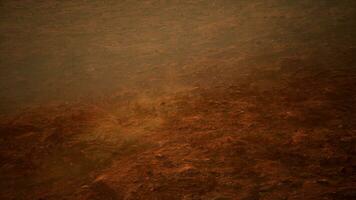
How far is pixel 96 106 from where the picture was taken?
4973mm

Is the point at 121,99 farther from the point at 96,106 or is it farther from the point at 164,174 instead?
the point at 164,174

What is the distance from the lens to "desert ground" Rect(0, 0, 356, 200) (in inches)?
108

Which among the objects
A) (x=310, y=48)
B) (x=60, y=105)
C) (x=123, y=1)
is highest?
(x=123, y=1)

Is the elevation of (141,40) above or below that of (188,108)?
above

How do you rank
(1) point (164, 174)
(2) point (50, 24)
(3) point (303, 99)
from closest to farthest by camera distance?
(1) point (164, 174)
(3) point (303, 99)
(2) point (50, 24)

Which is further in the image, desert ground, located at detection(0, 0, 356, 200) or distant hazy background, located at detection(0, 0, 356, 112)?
distant hazy background, located at detection(0, 0, 356, 112)

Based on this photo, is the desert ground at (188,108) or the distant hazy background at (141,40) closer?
the desert ground at (188,108)

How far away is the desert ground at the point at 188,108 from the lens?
275 cm

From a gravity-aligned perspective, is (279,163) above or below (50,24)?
below

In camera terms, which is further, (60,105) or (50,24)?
(50,24)

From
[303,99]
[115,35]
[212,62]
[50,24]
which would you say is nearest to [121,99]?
[212,62]

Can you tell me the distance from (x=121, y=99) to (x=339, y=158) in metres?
3.43

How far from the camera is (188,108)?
4.34 metres

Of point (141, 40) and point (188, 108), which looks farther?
point (141, 40)
